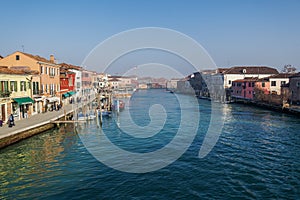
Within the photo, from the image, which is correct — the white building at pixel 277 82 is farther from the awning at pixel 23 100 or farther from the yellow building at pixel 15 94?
the awning at pixel 23 100

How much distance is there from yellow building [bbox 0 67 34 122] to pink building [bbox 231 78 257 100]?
150ft

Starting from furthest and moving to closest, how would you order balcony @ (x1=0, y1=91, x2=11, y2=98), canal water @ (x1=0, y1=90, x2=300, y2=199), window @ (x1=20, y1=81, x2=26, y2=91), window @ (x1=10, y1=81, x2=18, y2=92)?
window @ (x1=20, y1=81, x2=26, y2=91) < window @ (x1=10, y1=81, x2=18, y2=92) < balcony @ (x1=0, y1=91, x2=11, y2=98) < canal water @ (x1=0, y1=90, x2=300, y2=199)

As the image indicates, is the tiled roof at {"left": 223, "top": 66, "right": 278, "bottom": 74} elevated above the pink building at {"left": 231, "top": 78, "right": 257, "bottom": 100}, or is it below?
above

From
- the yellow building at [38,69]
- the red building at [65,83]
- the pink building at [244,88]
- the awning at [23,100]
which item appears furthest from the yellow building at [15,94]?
the pink building at [244,88]

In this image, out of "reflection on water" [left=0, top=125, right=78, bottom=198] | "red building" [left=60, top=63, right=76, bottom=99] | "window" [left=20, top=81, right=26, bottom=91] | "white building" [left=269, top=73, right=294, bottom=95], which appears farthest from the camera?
"white building" [left=269, top=73, right=294, bottom=95]

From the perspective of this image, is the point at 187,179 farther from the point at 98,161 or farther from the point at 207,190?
the point at 98,161

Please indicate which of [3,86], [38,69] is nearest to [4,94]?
[3,86]

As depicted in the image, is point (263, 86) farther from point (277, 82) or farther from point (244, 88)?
point (244, 88)

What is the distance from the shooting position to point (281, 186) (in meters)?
11.3

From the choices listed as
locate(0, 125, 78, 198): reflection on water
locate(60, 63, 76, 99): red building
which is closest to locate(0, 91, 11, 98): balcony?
locate(0, 125, 78, 198): reflection on water

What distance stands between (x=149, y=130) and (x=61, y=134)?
8.18m

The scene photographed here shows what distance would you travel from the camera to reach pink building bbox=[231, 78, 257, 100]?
56438 mm

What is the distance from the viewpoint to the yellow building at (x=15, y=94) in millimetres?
21302

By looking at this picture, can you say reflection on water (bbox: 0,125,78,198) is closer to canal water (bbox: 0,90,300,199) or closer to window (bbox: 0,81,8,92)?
canal water (bbox: 0,90,300,199)
